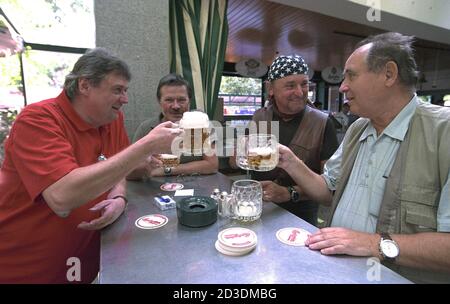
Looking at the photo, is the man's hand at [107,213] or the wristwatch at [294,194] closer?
the man's hand at [107,213]

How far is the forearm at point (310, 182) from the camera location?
1477 mm

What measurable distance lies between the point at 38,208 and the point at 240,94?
8.58 meters

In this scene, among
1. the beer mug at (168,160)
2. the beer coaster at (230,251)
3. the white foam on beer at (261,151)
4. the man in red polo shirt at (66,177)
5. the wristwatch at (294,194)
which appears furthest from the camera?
the beer mug at (168,160)

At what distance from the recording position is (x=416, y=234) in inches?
40.3

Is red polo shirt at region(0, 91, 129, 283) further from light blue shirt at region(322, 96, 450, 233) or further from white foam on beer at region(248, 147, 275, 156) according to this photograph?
light blue shirt at region(322, 96, 450, 233)

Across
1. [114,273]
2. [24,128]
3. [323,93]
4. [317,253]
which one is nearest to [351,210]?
[317,253]

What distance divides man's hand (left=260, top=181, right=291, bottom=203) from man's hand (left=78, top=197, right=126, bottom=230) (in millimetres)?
755

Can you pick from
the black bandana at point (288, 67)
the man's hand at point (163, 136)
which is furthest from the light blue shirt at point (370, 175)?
the man's hand at point (163, 136)

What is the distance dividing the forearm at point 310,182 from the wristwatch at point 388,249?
1.73 feet

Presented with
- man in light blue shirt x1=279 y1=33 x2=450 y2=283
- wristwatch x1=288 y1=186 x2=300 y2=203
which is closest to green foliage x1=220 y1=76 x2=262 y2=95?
wristwatch x1=288 y1=186 x2=300 y2=203

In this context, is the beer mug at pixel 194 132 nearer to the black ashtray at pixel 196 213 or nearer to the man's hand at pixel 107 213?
the black ashtray at pixel 196 213

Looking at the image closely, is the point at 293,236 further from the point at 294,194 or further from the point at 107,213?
the point at 107,213

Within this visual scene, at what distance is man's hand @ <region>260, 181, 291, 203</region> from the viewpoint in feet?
4.94

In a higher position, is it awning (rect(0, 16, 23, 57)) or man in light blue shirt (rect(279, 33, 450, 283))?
awning (rect(0, 16, 23, 57))
